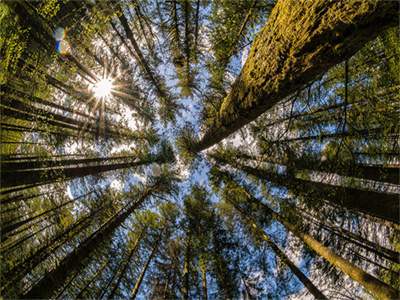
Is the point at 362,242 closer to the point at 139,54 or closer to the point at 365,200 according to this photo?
the point at 365,200

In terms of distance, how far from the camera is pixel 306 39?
4.70ft

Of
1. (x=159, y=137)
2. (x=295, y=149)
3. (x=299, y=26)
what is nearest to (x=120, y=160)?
(x=159, y=137)

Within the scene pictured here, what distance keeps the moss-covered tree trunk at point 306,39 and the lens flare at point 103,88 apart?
30.5 ft

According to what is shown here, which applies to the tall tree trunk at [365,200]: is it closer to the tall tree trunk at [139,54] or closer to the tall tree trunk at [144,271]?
the tall tree trunk at [144,271]

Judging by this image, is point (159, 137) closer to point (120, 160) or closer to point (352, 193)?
point (120, 160)

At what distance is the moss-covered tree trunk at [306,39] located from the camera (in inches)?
43.7

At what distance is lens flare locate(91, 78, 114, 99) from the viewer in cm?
851

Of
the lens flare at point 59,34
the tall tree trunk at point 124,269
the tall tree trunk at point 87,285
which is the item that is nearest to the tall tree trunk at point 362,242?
the tall tree trunk at point 124,269

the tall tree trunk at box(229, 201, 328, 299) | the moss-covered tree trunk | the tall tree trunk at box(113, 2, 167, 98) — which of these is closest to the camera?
the moss-covered tree trunk

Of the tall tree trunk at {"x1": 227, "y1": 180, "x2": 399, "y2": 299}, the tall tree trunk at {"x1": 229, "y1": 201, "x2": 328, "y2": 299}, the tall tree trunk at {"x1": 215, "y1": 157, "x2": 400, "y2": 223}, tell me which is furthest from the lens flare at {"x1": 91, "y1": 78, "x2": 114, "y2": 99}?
the tall tree trunk at {"x1": 227, "y1": 180, "x2": 399, "y2": 299}

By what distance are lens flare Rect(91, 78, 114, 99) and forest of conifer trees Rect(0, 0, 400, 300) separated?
0.22ft

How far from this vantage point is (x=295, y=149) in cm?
595

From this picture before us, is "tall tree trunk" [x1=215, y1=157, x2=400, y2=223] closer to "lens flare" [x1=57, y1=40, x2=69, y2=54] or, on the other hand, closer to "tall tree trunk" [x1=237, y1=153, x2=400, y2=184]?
"tall tree trunk" [x1=237, y1=153, x2=400, y2=184]

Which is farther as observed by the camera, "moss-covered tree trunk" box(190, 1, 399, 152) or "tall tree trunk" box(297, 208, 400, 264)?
"tall tree trunk" box(297, 208, 400, 264)
